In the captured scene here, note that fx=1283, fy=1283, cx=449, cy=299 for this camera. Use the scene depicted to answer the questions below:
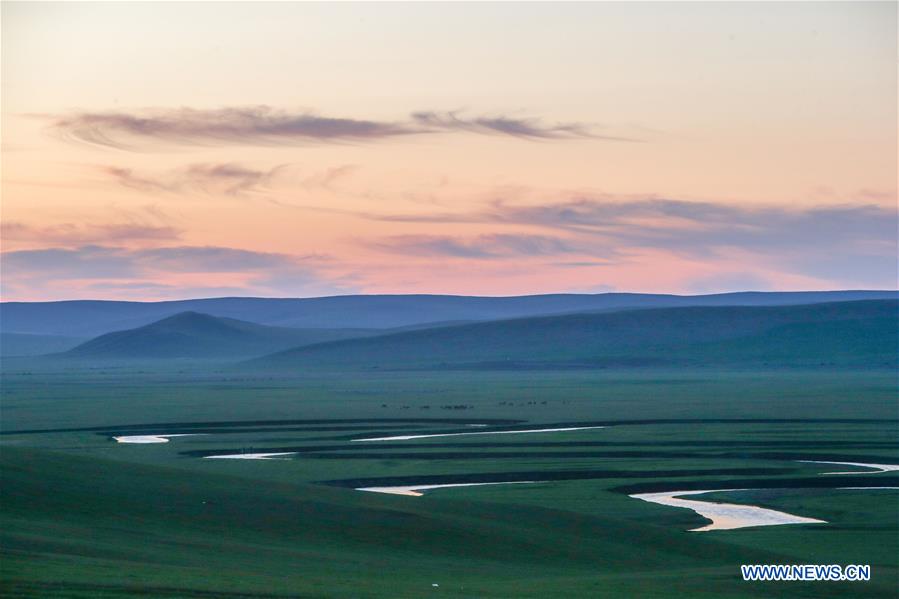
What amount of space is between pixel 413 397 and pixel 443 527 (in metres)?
86.6

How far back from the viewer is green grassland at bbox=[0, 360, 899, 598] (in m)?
30.9

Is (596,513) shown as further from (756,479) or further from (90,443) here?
(90,443)

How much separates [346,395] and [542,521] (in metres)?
89.8

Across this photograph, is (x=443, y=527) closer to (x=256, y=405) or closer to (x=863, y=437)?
(x=863, y=437)

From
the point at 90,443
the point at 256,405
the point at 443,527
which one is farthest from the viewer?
the point at 256,405

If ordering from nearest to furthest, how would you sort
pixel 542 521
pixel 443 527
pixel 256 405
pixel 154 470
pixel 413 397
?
pixel 443 527
pixel 542 521
pixel 154 470
pixel 256 405
pixel 413 397

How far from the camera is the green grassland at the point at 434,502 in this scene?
102 ft

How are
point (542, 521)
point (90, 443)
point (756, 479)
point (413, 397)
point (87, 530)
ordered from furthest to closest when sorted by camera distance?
point (413, 397) < point (90, 443) < point (756, 479) < point (542, 521) < point (87, 530)

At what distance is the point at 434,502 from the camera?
1800 inches

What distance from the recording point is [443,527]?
134ft

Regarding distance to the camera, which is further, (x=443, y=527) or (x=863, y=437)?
(x=863, y=437)

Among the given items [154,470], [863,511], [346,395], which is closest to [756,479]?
[863,511]

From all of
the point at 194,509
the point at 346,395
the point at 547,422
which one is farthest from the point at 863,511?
the point at 346,395

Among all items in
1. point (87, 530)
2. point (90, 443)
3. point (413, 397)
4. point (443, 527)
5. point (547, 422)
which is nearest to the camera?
point (87, 530)
